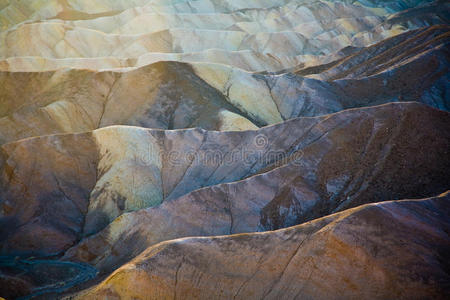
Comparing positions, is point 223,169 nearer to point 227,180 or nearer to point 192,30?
point 227,180

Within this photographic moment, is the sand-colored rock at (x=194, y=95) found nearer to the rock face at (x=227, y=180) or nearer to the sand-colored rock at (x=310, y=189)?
the rock face at (x=227, y=180)

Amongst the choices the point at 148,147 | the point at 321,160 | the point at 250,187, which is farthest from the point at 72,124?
the point at 321,160

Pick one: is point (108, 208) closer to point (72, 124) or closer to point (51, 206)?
point (51, 206)

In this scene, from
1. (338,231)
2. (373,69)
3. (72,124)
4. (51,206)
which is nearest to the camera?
(338,231)

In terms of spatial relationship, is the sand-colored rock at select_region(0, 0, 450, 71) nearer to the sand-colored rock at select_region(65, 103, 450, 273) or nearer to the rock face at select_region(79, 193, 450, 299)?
the sand-colored rock at select_region(65, 103, 450, 273)

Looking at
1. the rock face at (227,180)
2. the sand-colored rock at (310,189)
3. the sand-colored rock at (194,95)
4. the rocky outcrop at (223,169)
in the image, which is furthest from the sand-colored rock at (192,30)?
the sand-colored rock at (310,189)

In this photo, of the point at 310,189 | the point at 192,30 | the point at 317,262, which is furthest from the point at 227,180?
the point at 192,30

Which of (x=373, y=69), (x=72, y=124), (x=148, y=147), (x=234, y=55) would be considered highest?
(x=148, y=147)
